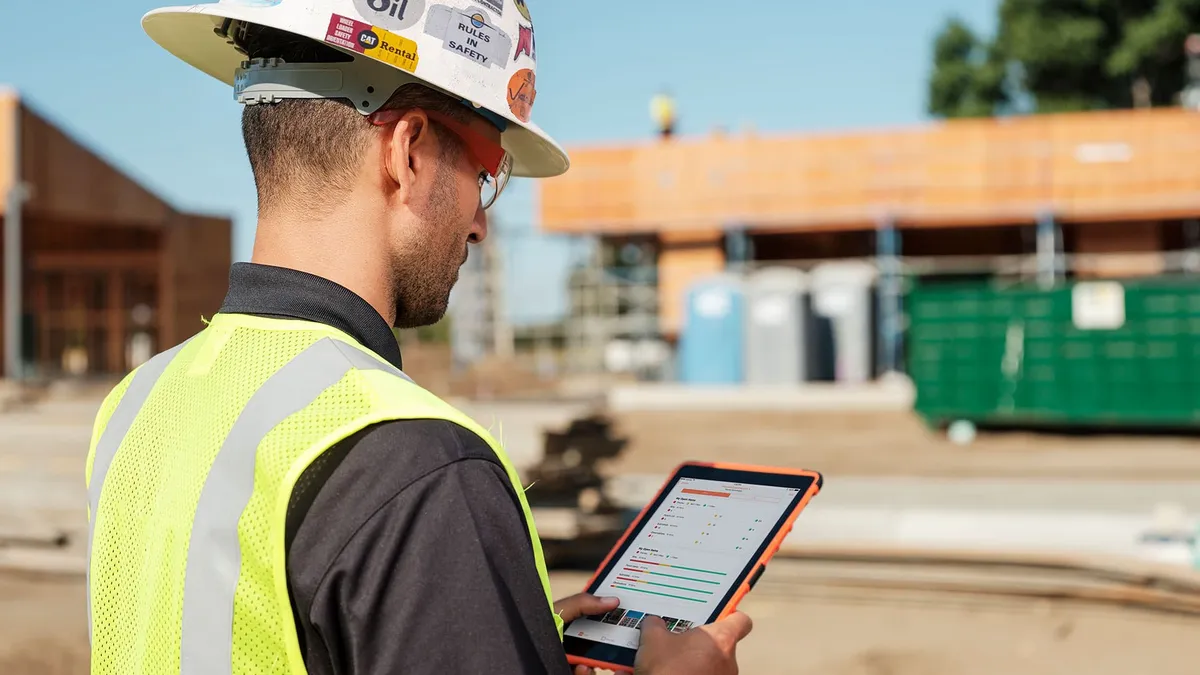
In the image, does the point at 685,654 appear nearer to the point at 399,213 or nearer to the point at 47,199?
the point at 399,213

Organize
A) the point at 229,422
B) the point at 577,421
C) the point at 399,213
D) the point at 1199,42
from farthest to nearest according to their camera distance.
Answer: the point at 1199,42
the point at 577,421
the point at 399,213
the point at 229,422

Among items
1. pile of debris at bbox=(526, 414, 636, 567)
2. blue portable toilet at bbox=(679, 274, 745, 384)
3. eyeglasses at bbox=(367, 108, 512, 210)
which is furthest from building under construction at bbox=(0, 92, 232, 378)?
eyeglasses at bbox=(367, 108, 512, 210)

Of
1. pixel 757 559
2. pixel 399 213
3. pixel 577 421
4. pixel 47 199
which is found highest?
pixel 47 199

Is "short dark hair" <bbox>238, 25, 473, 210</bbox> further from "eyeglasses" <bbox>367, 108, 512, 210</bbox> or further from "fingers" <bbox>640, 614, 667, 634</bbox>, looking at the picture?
"fingers" <bbox>640, 614, 667, 634</bbox>

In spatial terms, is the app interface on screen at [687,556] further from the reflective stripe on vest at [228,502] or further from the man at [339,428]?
the reflective stripe on vest at [228,502]

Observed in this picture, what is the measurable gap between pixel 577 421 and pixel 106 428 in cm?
1106

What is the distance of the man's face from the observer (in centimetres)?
140

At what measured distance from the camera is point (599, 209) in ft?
82.0

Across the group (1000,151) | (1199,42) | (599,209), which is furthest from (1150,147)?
(599,209)

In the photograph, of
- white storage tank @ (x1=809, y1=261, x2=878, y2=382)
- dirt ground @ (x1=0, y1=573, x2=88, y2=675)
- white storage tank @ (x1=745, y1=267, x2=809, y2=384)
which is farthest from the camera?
white storage tank @ (x1=809, y1=261, x2=878, y2=382)

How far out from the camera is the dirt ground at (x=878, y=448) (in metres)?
13.7

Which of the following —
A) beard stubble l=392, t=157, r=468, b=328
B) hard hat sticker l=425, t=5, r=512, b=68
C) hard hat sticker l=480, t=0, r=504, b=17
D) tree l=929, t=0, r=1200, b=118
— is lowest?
beard stubble l=392, t=157, r=468, b=328

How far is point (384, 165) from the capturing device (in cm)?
136

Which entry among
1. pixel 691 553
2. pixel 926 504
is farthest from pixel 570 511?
pixel 691 553
